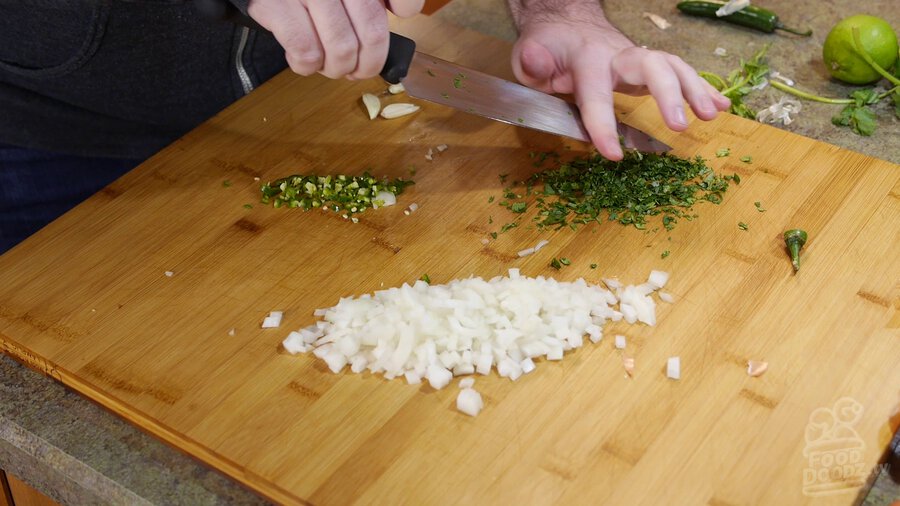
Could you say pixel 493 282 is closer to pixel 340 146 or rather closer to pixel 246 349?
pixel 246 349

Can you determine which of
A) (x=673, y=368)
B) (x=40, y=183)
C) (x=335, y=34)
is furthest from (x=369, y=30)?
(x=40, y=183)

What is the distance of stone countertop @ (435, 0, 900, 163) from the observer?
179 cm

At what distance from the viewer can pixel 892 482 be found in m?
1.16

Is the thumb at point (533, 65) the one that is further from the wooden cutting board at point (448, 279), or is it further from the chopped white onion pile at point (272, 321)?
the chopped white onion pile at point (272, 321)

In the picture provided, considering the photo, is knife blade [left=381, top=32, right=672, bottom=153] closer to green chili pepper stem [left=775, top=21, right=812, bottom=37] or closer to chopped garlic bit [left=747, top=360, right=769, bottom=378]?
chopped garlic bit [left=747, top=360, right=769, bottom=378]

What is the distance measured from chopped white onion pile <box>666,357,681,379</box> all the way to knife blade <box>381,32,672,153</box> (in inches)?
19.1

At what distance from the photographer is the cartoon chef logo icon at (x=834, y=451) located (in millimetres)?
1114

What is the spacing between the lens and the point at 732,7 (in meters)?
2.04

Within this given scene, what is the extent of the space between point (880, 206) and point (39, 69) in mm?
1420

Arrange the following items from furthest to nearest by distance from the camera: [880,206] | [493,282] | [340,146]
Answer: [340,146] < [880,206] < [493,282]

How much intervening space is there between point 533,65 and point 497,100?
18 centimetres

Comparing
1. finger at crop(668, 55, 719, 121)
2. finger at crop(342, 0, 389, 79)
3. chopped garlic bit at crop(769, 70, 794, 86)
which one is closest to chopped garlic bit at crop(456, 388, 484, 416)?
finger at crop(342, 0, 389, 79)

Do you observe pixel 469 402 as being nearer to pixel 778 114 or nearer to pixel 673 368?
pixel 673 368

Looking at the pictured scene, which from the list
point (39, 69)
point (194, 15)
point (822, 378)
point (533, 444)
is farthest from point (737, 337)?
point (39, 69)
